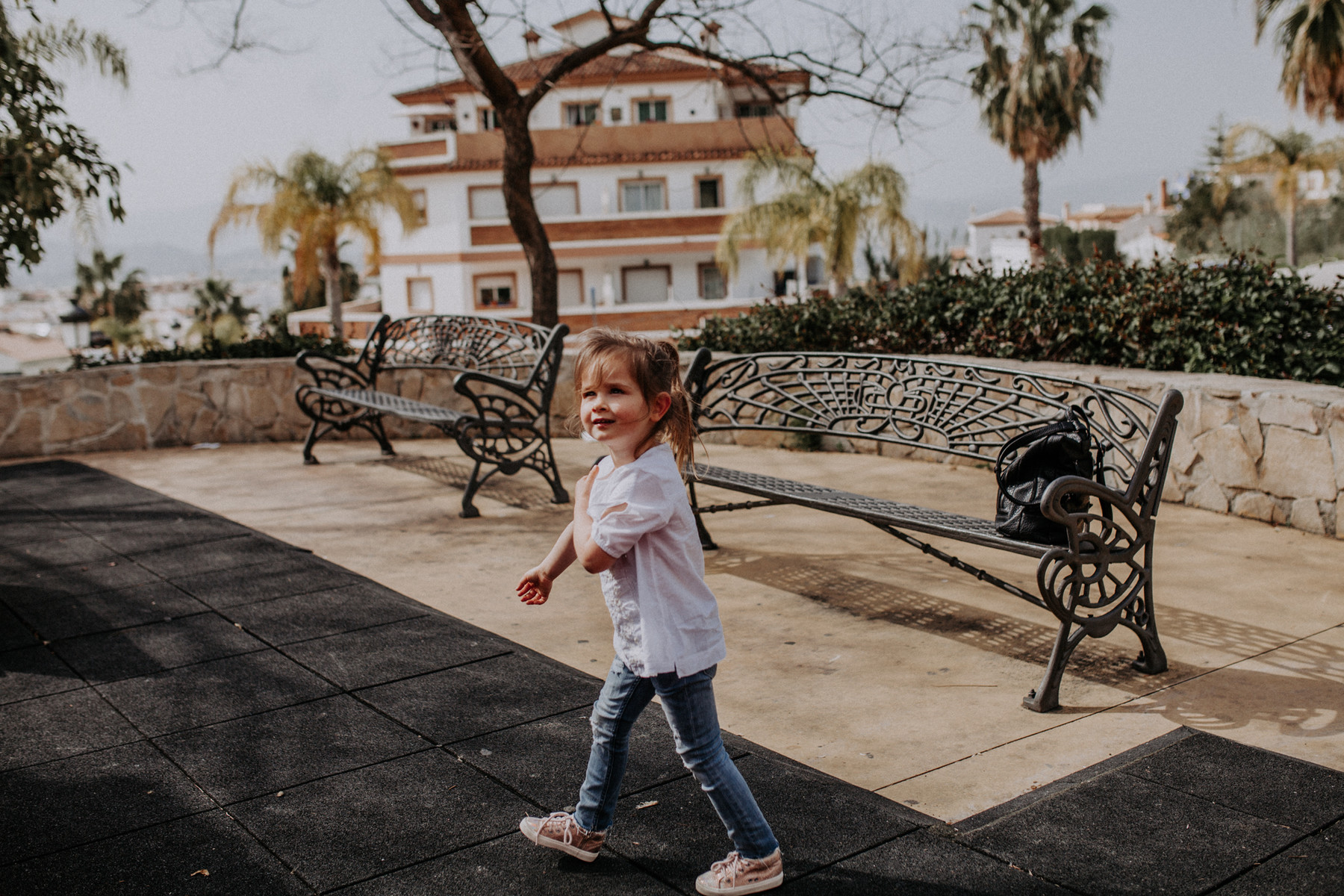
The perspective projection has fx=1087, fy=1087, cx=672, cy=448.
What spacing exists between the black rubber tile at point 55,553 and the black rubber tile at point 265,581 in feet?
2.68

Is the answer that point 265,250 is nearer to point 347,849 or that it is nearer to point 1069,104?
point 1069,104

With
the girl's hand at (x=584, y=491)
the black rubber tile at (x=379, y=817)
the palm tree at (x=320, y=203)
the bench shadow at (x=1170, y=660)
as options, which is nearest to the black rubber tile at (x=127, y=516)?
the bench shadow at (x=1170, y=660)

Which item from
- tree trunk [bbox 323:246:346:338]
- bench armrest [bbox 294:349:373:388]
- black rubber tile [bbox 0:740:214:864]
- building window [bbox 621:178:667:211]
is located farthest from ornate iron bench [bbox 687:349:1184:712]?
building window [bbox 621:178:667:211]

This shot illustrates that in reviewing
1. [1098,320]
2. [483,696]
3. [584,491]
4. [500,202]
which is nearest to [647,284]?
[500,202]

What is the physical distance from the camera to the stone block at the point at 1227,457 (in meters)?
5.91

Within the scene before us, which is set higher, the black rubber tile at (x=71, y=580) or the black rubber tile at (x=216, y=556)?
the black rubber tile at (x=216, y=556)

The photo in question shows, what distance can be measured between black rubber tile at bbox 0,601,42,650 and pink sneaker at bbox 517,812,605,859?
285cm

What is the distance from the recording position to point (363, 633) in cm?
444

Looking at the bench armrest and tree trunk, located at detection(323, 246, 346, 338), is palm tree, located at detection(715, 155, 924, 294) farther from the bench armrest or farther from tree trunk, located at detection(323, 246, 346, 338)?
the bench armrest

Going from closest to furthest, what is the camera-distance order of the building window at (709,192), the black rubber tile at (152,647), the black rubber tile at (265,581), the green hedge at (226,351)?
the black rubber tile at (152,647) → the black rubber tile at (265,581) → the green hedge at (226,351) → the building window at (709,192)

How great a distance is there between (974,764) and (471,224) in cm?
4379

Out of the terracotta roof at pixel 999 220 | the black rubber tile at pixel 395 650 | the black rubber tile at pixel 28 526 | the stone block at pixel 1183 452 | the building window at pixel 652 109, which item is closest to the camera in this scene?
the black rubber tile at pixel 395 650

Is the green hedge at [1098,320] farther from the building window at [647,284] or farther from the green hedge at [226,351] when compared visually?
the building window at [647,284]

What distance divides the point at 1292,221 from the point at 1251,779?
135 feet
